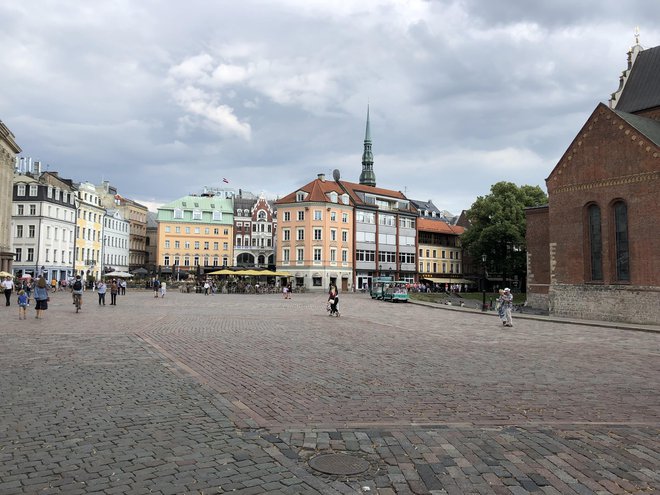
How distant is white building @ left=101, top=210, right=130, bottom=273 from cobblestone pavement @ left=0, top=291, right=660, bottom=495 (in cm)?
7794

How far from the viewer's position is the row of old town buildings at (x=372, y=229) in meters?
31.4

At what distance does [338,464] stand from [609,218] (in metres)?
32.6

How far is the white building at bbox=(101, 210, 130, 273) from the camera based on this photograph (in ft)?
284

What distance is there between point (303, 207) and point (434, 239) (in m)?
27.1

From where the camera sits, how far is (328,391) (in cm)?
880

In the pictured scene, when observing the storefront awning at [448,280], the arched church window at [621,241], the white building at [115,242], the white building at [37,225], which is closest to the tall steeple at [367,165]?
the storefront awning at [448,280]

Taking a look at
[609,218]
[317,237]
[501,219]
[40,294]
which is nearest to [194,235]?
[317,237]

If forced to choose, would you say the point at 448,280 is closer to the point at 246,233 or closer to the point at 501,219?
the point at 501,219

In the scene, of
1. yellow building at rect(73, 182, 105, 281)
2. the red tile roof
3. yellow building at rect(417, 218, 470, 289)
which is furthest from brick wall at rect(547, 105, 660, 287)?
yellow building at rect(73, 182, 105, 281)

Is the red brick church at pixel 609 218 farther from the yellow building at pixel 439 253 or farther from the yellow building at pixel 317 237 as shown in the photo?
the yellow building at pixel 439 253

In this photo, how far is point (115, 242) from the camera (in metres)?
90.4

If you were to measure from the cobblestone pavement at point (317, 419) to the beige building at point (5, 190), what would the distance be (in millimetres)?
44506


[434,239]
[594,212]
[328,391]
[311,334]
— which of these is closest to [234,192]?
[434,239]

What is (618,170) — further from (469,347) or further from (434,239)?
(434,239)
